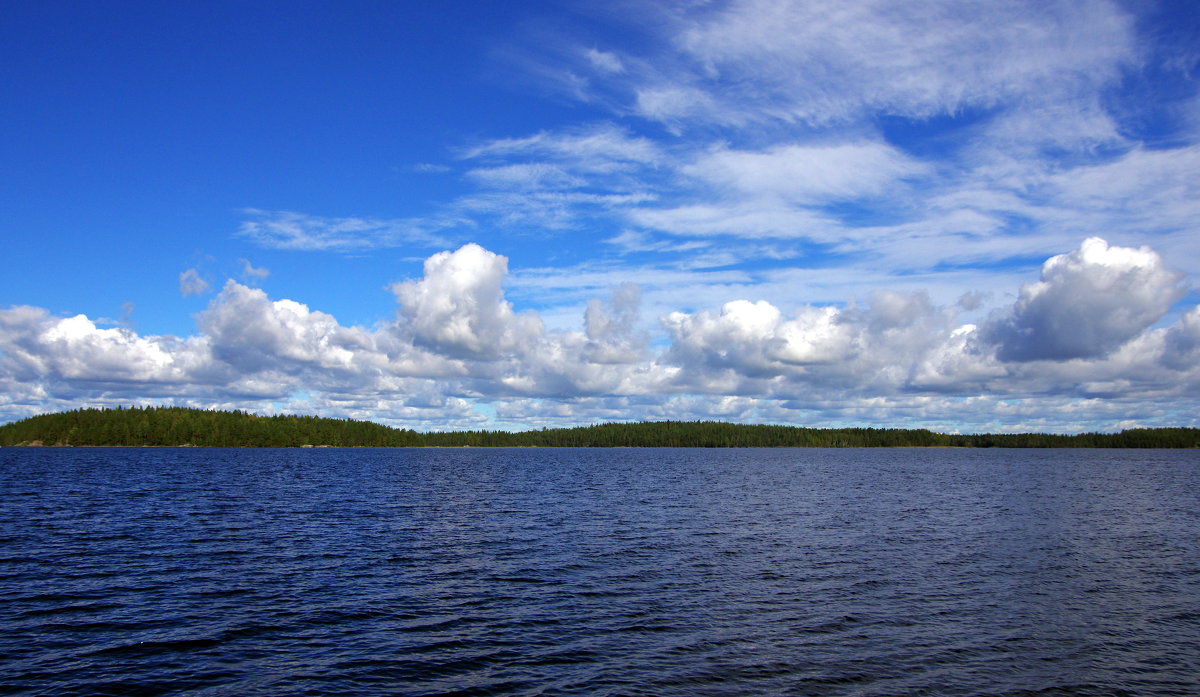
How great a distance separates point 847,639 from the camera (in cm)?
2788

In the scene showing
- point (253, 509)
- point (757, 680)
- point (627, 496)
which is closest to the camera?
point (757, 680)

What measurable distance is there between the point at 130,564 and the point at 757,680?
3664 cm

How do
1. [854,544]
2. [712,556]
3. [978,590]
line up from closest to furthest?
[978,590], [712,556], [854,544]

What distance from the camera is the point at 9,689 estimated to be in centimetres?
2161

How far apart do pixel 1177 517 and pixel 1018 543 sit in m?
33.4

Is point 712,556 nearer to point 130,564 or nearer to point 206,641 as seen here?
point 206,641

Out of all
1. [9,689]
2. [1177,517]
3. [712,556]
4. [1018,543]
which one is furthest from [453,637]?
[1177,517]

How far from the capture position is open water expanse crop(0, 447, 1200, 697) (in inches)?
927

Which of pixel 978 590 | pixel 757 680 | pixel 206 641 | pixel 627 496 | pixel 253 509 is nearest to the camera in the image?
pixel 757 680

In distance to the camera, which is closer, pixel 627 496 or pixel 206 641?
pixel 206 641

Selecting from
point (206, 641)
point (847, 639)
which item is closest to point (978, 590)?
point (847, 639)

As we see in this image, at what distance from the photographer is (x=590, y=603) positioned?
3297 cm

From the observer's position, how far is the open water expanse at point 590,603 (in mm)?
23547

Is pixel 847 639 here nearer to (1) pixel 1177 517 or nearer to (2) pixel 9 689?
(2) pixel 9 689
